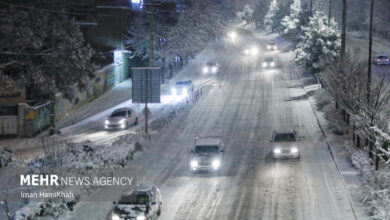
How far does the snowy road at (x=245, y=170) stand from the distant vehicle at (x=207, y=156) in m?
0.51

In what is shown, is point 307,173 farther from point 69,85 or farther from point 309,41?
point 309,41

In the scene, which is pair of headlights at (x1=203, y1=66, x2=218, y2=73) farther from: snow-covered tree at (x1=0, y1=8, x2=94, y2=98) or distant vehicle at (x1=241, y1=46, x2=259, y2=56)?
snow-covered tree at (x1=0, y1=8, x2=94, y2=98)

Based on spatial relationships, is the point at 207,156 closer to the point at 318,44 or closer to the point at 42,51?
the point at 42,51

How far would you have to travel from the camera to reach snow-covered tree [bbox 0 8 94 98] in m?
38.0

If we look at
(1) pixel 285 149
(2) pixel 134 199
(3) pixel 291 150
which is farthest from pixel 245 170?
(2) pixel 134 199

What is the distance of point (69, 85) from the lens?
1720 inches

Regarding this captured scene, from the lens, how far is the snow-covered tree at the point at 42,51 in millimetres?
37969

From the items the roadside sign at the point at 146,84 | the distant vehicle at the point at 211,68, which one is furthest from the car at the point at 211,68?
the roadside sign at the point at 146,84

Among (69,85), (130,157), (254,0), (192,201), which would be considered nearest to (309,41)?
(69,85)

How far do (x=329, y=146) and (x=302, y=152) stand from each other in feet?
6.81

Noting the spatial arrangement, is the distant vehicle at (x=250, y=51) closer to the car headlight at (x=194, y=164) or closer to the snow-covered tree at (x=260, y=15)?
the snow-covered tree at (x=260, y=15)

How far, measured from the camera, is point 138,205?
20.9 meters

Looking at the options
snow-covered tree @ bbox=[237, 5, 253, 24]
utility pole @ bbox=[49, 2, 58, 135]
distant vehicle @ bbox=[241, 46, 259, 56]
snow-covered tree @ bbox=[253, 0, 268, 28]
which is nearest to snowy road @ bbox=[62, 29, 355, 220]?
utility pole @ bbox=[49, 2, 58, 135]

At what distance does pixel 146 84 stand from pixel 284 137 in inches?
409
